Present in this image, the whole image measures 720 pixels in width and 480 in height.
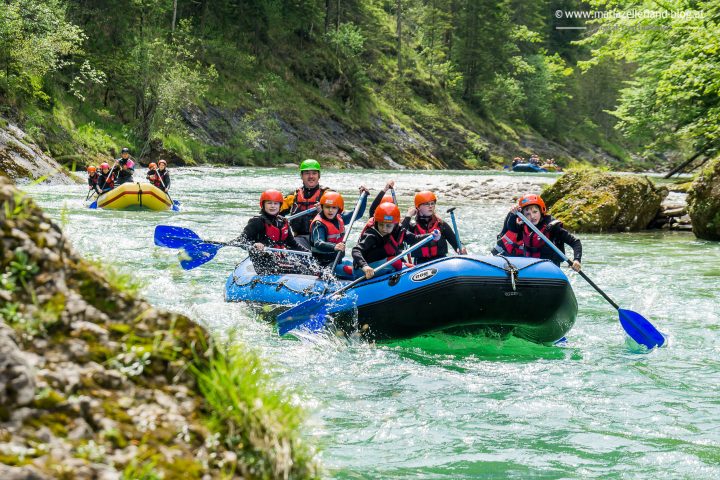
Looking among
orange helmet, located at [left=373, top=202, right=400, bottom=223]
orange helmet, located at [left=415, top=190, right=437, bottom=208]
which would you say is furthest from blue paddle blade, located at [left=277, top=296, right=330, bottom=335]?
orange helmet, located at [left=415, top=190, right=437, bottom=208]

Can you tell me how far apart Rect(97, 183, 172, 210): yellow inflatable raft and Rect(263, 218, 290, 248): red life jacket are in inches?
359

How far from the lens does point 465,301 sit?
647 centimetres

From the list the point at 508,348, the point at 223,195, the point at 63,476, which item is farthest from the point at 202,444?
the point at 223,195

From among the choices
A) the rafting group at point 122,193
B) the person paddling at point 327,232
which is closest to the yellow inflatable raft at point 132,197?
the rafting group at point 122,193

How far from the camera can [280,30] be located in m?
45.4

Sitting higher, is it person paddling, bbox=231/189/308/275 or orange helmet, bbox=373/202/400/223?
orange helmet, bbox=373/202/400/223

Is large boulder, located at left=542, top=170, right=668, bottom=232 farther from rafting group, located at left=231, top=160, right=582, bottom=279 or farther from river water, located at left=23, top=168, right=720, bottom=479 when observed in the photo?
rafting group, located at left=231, top=160, right=582, bottom=279

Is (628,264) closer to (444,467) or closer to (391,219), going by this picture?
(391,219)

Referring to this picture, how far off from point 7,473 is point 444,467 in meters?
2.65

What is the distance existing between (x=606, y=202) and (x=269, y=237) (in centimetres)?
965

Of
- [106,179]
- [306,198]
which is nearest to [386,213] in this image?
[306,198]

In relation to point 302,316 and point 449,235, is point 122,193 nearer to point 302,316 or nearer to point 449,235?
point 449,235

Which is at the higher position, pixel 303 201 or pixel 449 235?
pixel 303 201

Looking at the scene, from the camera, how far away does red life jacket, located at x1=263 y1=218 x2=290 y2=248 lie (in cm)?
859
